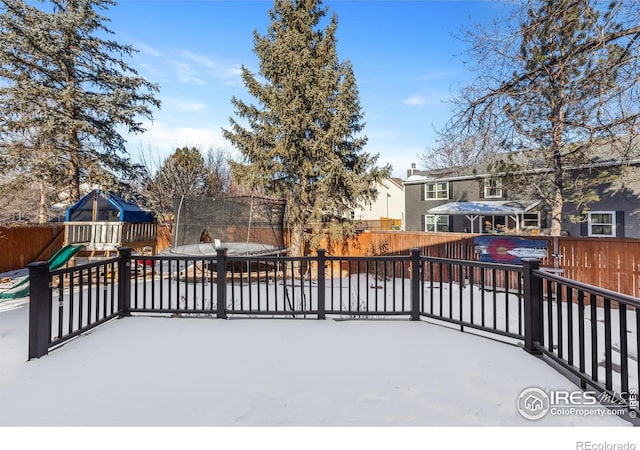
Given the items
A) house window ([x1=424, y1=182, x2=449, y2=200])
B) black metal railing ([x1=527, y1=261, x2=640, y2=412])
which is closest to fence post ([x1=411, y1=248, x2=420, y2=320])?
black metal railing ([x1=527, y1=261, x2=640, y2=412])

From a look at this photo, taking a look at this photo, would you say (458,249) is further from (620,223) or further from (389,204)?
(389,204)

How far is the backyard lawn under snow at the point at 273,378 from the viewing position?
209 cm

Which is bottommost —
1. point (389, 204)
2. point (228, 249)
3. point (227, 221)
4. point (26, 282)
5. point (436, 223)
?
point (26, 282)

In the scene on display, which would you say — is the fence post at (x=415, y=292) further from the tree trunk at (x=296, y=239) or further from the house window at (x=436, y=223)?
the house window at (x=436, y=223)

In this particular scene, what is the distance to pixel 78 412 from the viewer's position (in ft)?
6.95

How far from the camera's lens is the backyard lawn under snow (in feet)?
6.84

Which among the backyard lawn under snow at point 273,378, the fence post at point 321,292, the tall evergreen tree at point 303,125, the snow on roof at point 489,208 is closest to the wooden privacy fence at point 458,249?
the tall evergreen tree at point 303,125

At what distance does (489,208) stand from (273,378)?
14.4 metres

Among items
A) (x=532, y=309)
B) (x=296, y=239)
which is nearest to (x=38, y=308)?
(x=532, y=309)

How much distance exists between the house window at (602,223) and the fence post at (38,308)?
51.2ft

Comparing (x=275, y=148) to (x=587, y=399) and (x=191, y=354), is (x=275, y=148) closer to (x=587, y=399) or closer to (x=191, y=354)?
(x=191, y=354)

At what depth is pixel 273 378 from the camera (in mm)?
2574
